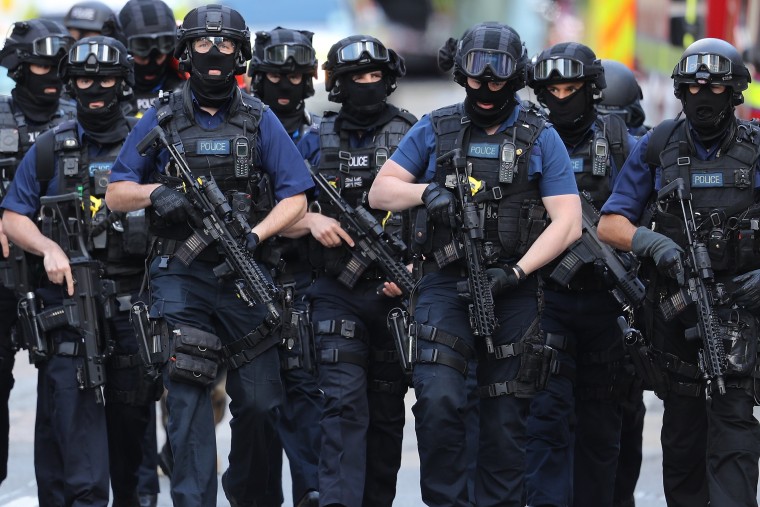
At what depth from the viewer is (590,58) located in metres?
9.12

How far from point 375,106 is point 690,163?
6.08ft

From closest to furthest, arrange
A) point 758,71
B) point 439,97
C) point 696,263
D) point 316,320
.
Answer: point 696,263
point 316,320
point 758,71
point 439,97

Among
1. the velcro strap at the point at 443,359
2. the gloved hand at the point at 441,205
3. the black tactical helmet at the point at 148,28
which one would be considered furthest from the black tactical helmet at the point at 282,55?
the velcro strap at the point at 443,359

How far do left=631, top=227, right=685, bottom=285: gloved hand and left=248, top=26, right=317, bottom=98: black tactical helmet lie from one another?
2550 mm

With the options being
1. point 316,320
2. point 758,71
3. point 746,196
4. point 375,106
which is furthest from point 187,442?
point 758,71

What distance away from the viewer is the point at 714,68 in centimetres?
791

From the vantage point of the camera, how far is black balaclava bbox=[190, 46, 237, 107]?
8328 millimetres

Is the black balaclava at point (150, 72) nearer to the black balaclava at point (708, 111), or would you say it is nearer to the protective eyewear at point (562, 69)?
the protective eyewear at point (562, 69)

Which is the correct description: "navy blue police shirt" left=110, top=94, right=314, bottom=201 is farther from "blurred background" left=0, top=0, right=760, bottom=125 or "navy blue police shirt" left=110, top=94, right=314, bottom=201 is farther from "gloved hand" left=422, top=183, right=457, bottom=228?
"blurred background" left=0, top=0, right=760, bottom=125

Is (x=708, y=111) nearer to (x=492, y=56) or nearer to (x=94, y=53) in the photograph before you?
(x=492, y=56)

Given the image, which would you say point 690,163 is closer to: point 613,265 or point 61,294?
point 613,265

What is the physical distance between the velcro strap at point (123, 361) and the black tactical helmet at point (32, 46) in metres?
1.84

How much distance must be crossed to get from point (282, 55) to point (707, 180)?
2868 mm

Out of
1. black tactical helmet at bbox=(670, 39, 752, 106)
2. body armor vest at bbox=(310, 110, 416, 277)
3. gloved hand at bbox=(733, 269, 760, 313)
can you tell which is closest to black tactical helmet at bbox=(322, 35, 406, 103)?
body armor vest at bbox=(310, 110, 416, 277)
